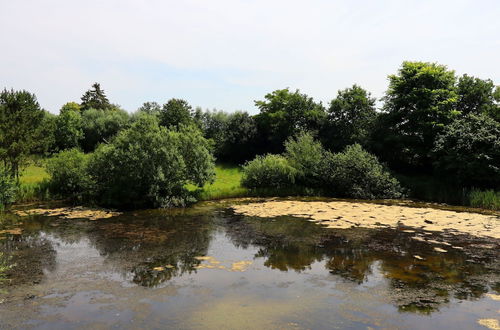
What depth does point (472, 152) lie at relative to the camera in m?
25.8

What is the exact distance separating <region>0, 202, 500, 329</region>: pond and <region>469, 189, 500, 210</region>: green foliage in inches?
343

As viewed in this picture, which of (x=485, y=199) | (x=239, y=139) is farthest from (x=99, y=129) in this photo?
(x=485, y=199)

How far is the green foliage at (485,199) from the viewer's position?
23.6 metres

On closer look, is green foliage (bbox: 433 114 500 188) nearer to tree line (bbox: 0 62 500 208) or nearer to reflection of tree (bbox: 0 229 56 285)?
tree line (bbox: 0 62 500 208)

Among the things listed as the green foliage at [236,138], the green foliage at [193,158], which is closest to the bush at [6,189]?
the green foliage at [193,158]

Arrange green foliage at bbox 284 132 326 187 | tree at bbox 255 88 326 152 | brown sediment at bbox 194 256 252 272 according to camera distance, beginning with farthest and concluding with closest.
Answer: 1. tree at bbox 255 88 326 152
2. green foliage at bbox 284 132 326 187
3. brown sediment at bbox 194 256 252 272

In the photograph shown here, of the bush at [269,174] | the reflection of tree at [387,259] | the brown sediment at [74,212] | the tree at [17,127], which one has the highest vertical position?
the tree at [17,127]

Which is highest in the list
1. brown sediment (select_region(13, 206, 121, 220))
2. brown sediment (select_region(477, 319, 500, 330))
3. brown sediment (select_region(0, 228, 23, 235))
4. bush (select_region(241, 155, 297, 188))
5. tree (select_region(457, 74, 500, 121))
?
tree (select_region(457, 74, 500, 121))

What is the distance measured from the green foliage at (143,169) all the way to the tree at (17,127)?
481cm

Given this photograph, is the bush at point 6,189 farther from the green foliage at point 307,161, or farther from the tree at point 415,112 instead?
the tree at point 415,112

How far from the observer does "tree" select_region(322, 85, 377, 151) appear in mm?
37844

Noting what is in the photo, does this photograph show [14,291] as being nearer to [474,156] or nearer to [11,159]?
[11,159]

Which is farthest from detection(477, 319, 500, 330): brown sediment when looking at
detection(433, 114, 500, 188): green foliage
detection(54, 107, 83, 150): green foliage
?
detection(54, 107, 83, 150): green foliage

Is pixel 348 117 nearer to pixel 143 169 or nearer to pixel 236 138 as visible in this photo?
pixel 236 138
